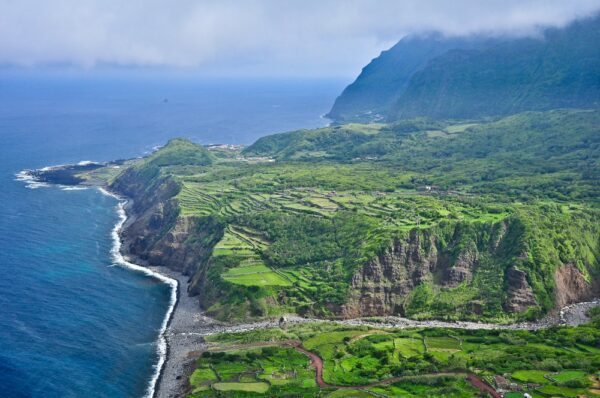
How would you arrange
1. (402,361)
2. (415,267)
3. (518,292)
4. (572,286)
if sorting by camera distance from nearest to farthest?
(402,361)
(518,292)
(572,286)
(415,267)

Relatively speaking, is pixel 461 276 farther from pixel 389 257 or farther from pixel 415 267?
pixel 389 257

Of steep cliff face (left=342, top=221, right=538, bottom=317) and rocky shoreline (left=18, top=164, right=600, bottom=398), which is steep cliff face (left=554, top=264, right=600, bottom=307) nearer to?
rocky shoreline (left=18, top=164, right=600, bottom=398)

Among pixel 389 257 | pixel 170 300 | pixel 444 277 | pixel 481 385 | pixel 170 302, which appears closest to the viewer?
pixel 481 385

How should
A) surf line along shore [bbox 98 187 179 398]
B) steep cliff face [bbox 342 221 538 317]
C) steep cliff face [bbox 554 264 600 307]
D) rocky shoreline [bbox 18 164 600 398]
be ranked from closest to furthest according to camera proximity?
1. surf line along shore [bbox 98 187 179 398]
2. rocky shoreline [bbox 18 164 600 398]
3. steep cliff face [bbox 342 221 538 317]
4. steep cliff face [bbox 554 264 600 307]

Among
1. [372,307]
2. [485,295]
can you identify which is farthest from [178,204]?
[485,295]

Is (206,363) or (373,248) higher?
(373,248)

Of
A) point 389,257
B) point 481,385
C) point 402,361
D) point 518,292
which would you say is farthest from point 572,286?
point 481,385

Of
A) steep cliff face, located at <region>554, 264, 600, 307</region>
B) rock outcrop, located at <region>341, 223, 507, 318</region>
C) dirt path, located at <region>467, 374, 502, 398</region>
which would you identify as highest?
rock outcrop, located at <region>341, 223, 507, 318</region>

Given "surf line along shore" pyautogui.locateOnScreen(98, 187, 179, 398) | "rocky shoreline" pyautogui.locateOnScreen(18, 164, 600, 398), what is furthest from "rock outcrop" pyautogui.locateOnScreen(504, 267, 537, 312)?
"surf line along shore" pyautogui.locateOnScreen(98, 187, 179, 398)

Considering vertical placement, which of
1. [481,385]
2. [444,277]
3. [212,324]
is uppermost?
[444,277]

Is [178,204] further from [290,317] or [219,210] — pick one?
[290,317]

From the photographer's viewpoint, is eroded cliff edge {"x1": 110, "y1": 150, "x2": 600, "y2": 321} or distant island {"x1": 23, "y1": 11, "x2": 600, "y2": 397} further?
eroded cliff edge {"x1": 110, "y1": 150, "x2": 600, "y2": 321}
